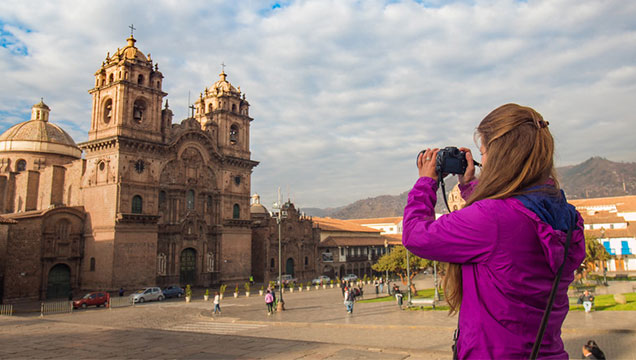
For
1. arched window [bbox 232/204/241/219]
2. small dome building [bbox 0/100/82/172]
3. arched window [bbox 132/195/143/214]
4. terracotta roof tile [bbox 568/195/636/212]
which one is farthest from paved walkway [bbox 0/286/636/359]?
terracotta roof tile [bbox 568/195/636/212]

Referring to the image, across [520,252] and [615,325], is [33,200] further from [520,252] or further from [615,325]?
[520,252]

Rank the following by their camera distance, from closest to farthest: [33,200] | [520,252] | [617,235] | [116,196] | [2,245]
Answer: [520,252] < [2,245] < [116,196] < [33,200] < [617,235]

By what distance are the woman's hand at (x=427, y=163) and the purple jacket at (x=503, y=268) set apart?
38 centimetres

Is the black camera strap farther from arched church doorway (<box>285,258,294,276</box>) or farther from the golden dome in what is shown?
arched church doorway (<box>285,258,294,276</box>)

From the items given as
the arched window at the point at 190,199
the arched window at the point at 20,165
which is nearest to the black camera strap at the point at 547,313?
the arched window at the point at 190,199

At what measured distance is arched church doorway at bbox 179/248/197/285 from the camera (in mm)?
40531

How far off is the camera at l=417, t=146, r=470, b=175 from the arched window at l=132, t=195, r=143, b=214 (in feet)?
125

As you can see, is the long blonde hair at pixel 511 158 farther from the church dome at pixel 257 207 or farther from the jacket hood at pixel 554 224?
the church dome at pixel 257 207

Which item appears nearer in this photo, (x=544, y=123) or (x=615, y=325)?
(x=544, y=123)

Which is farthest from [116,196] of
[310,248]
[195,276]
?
[310,248]

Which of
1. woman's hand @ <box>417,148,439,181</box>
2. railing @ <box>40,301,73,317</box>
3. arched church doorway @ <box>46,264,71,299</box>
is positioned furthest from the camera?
arched church doorway @ <box>46,264,71,299</box>

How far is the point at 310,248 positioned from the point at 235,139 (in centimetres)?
1762

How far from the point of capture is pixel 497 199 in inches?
79.5

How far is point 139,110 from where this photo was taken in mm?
38969
